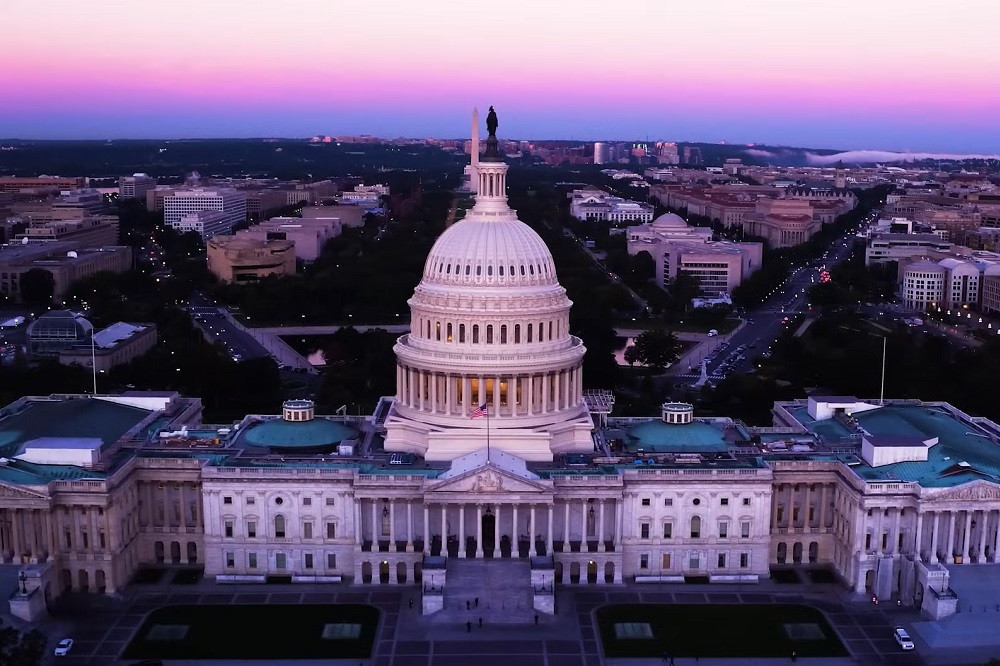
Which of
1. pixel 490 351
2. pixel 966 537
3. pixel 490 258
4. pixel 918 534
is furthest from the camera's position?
pixel 490 258

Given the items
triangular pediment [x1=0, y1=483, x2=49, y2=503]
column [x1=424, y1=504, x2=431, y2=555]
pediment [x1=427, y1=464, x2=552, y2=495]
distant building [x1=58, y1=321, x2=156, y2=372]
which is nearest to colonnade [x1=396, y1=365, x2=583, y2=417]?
pediment [x1=427, y1=464, x2=552, y2=495]

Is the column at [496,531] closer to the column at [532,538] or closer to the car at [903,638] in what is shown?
the column at [532,538]

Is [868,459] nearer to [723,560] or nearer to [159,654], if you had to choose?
[723,560]

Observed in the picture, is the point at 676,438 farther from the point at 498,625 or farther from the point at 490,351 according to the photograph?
the point at 498,625

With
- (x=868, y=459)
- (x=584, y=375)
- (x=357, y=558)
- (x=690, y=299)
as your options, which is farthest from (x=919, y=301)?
(x=357, y=558)

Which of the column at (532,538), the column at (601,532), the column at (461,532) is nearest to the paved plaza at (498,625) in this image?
the column at (601,532)

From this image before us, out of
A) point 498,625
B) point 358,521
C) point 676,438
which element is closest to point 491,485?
point 358,521
